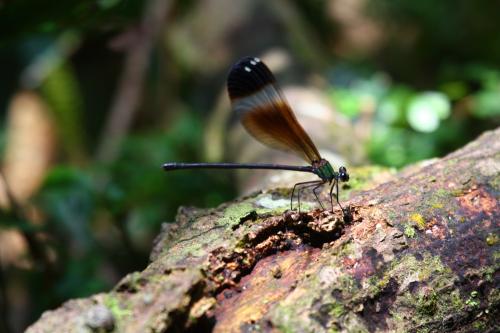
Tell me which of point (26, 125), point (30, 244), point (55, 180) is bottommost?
point (30, 244)

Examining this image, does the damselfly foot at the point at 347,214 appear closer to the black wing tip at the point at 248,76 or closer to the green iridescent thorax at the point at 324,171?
the green iridescent thorax at the point at 324,171

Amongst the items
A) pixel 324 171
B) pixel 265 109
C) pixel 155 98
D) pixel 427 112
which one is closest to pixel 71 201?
pixel 265 109

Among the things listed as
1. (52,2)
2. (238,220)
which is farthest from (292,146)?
(52,2)

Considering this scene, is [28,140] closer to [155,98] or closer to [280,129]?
[155,98]

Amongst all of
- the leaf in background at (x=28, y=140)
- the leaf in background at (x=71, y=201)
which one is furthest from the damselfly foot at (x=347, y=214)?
the leaf in background at (x=28, y=140)

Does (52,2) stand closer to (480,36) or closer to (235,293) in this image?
(235,293)

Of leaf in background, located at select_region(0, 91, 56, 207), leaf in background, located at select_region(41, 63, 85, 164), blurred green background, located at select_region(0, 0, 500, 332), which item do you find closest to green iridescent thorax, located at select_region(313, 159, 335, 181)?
blurred green background, located at select_region(0, 0, 500, 332)
